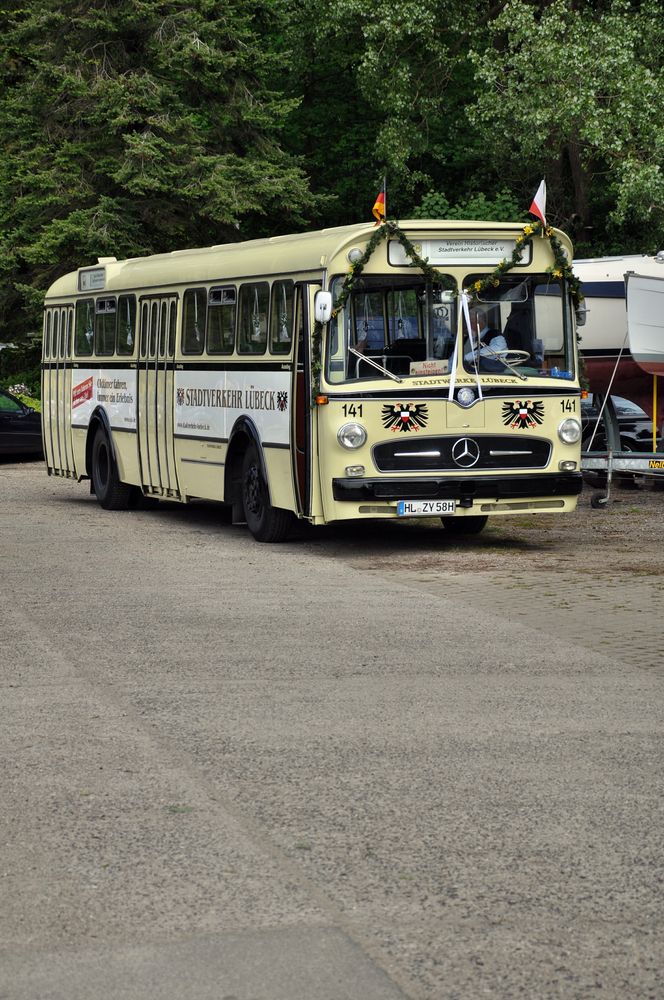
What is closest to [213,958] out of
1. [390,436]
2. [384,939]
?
[384,939]

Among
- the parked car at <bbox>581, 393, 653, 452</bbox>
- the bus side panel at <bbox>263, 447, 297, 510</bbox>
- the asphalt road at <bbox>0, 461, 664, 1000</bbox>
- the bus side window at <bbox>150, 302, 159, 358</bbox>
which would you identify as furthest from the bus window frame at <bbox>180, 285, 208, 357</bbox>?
the parked car at <bbox>581, 393, 653, 452</bbox>

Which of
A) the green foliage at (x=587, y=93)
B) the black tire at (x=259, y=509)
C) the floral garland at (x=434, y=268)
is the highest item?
the green foliage at (x=587, y=93)

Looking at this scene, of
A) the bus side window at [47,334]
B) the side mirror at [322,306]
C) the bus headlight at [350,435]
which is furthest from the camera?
the bus side window at [47,334]

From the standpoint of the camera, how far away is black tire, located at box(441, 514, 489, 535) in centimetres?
1753

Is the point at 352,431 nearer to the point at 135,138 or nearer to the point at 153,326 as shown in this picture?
the point at 153,326

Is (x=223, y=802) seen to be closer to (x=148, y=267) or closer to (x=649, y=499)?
(x=148, y=267)

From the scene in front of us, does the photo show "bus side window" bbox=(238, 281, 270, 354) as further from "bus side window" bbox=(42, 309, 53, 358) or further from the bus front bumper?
"bus side window" bbox=(42, 309, 53, 358)

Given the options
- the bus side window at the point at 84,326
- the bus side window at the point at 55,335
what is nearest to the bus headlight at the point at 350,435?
the bus side window at the point at 84,326

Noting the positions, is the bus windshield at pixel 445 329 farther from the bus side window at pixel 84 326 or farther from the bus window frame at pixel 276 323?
the bus side window at pixel 84 326

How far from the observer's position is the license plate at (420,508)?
15.1m

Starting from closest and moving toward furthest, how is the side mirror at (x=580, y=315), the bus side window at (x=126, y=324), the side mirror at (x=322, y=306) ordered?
the side mirror at (x=322, y=306) < the side mirror at (x=580, y=315) < the bus side window at (x=126, y=324)

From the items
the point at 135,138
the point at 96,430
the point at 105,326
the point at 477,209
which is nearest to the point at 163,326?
the point at 105,326

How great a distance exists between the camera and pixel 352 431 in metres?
15.0

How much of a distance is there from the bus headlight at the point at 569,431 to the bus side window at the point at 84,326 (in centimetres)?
791
